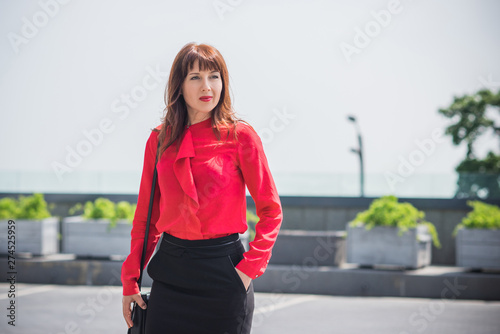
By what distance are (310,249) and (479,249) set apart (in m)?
2.65

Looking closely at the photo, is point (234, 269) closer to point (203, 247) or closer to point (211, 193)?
point (203, 247)

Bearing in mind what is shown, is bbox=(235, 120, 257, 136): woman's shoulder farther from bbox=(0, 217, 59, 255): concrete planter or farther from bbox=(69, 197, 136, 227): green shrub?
bbox=(0, 217, 59, 255): concrete planter

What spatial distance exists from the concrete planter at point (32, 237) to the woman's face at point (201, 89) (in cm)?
891

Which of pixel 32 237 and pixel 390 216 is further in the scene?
pixel 32 237

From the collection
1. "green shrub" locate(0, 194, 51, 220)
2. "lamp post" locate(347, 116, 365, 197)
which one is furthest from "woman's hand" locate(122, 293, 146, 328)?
"lamp post" locate(347, 116, 365, 197)

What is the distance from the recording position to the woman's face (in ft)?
8.89

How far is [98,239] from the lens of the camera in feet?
34.4

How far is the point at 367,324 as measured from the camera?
7.12m

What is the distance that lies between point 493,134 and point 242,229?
37113mm

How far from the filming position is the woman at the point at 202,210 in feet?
Answer: 8.43

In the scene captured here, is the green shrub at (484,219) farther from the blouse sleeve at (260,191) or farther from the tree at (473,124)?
the tree at (473,124)

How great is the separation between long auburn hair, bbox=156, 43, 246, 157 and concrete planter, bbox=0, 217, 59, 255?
8.79 meters

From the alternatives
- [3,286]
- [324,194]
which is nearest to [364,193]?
[324,194]

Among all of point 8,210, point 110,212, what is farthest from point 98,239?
point 8,210
